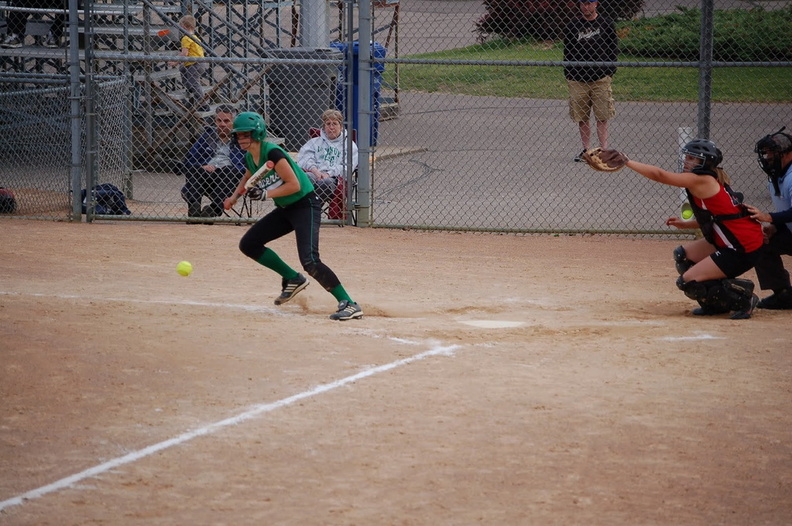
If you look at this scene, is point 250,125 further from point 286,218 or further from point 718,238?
point 718,238

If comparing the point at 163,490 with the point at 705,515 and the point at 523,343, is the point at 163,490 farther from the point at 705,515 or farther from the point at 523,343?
the point at 523,343

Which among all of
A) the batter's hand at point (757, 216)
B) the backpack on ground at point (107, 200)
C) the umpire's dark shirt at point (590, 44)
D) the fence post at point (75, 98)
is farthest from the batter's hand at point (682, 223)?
the fence post at point (75, 98)

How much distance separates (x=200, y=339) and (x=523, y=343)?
228 cm

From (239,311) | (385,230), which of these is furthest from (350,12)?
(239,311)

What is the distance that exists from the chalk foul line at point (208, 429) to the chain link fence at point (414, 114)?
481 centimetres

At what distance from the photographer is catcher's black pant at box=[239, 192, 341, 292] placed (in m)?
8.17

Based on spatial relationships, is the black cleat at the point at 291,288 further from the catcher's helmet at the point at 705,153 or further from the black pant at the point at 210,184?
the black pant at the point at 210,184

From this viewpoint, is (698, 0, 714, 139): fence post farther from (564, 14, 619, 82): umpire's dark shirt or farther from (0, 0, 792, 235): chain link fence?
(564, 14, 619, 82): umpire's dark shirt

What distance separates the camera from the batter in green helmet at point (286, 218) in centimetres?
810

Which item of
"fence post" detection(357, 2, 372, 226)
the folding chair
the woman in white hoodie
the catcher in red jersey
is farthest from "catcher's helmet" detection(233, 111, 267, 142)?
the folding chair

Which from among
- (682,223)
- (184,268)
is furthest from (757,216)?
(184,268)

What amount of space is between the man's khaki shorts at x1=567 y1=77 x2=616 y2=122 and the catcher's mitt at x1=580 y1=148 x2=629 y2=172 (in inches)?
239

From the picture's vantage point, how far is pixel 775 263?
28.5ft

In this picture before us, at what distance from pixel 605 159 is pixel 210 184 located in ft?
19.7
